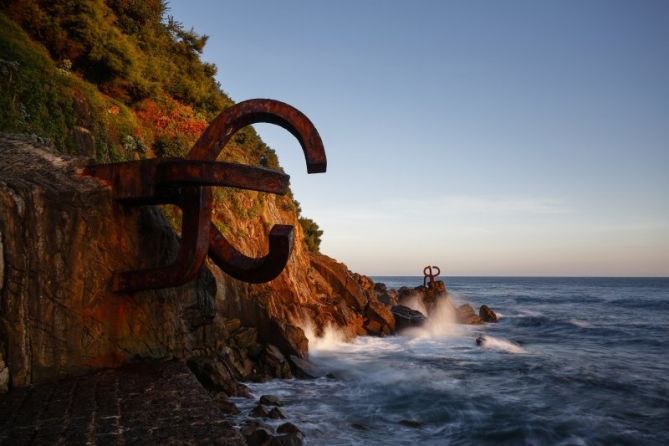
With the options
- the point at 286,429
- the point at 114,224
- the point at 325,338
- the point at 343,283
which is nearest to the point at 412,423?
the point at 286,429

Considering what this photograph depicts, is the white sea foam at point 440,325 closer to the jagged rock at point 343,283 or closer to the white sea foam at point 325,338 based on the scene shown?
the jagged rock at point 343,283

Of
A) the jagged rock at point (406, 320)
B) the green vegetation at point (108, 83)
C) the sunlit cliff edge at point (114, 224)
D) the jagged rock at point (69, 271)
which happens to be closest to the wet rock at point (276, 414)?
the sunlit cliff edge at point (114, 224)

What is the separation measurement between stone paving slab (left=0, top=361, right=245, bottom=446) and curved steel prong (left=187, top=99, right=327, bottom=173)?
1899 millimetres

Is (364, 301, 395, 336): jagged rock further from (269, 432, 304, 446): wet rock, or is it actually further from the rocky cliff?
the rocky cliff

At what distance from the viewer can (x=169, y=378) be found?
10.6 feet

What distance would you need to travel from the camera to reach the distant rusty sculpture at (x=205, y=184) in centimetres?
335

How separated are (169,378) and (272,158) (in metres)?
17.8

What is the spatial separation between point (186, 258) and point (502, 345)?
17037mm

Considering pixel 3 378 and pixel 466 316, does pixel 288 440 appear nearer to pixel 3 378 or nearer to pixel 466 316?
pixel 3 378

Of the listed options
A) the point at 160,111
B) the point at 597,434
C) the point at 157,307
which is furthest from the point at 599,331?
the point at 157,307

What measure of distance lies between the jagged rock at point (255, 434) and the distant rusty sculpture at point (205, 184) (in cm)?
301

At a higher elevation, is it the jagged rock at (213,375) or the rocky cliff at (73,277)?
the rocky cliff at (73,277)

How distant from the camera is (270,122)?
399 centimetres

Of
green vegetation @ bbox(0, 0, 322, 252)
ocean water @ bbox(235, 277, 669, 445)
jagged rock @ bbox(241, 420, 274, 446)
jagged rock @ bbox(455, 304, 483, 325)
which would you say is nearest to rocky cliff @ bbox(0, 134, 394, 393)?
jagged rock @ bbox(241, 420, 274, 446)
